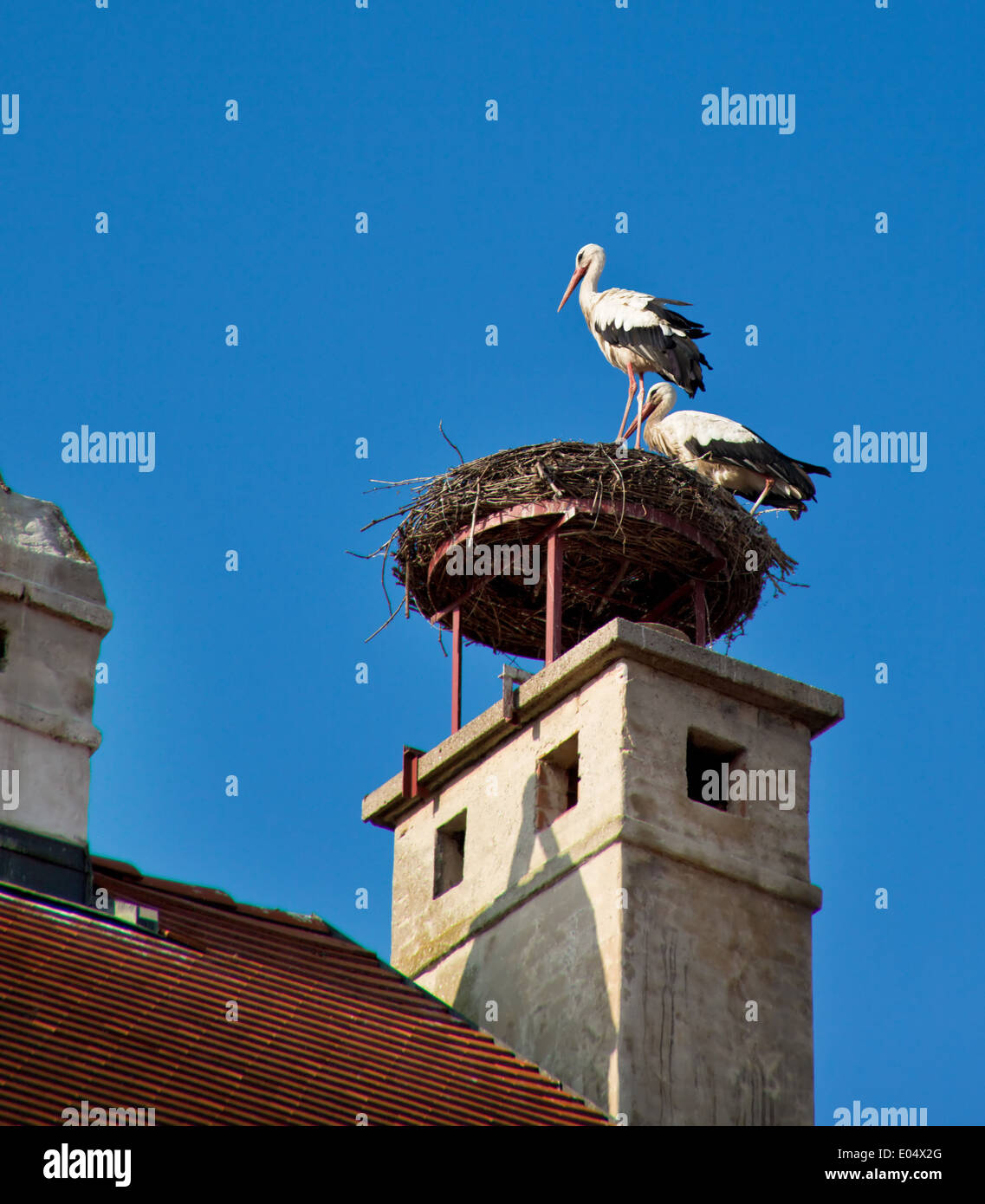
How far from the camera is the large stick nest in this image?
16578mm

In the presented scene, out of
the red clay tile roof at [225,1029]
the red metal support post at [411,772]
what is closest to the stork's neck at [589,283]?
the red metal support post at [411,772]

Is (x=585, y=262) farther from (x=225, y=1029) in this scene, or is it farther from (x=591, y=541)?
(x=225, y=1029)

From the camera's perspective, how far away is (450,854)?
1617cm

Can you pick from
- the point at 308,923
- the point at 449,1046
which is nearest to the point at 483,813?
the point at 308,923

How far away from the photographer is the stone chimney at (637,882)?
13836 millimetres

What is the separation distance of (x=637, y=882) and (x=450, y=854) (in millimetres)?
2337

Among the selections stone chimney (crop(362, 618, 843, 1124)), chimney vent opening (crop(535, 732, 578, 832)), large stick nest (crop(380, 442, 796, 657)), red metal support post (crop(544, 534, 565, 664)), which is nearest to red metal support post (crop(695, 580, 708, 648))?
large stick nest (crop(380, 442, 796, 657))

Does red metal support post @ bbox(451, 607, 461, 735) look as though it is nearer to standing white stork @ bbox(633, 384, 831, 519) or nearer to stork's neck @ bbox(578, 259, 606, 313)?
standing white stork @ bbox(633, 384, 831, 519)

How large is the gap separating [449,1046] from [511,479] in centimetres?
460

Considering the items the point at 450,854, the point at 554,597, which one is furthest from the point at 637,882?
the point at 554,597

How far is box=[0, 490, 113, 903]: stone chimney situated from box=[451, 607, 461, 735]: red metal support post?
3.44 meters

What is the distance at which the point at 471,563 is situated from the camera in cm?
1686
